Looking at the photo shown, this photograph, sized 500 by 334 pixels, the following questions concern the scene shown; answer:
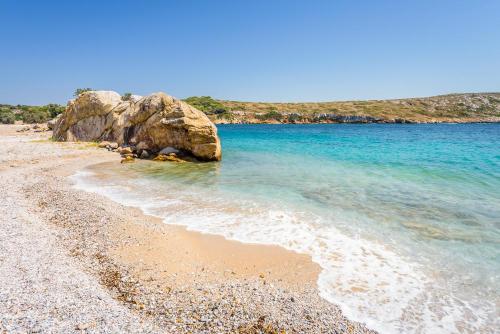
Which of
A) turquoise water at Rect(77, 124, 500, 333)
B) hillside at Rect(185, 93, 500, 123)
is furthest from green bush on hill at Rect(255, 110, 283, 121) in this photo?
turquoise water at Rect(77, 124, 500, 333)

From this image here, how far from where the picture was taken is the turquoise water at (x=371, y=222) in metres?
5.99

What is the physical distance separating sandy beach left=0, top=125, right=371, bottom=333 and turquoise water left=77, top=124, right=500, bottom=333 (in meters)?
0.83

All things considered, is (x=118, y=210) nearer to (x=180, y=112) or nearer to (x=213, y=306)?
(x=213, y=306)

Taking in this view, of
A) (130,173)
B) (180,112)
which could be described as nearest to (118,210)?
(130,173)

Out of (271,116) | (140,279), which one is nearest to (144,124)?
(140,279)

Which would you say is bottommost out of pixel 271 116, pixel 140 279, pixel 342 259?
pixel 342 259

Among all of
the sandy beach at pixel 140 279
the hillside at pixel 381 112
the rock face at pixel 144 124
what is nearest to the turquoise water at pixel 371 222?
the sandy beach at pixel 140 279

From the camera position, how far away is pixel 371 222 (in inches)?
411

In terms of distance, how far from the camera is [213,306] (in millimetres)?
5457

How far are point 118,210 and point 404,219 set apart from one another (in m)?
10.2

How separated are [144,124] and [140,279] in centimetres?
2346

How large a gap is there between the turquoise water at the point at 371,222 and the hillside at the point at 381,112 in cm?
9775

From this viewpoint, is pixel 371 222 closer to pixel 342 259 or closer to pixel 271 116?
pixel 342 259

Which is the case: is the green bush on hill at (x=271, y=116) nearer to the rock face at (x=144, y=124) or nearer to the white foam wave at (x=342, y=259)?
the rock face at (x=144, y=124)
